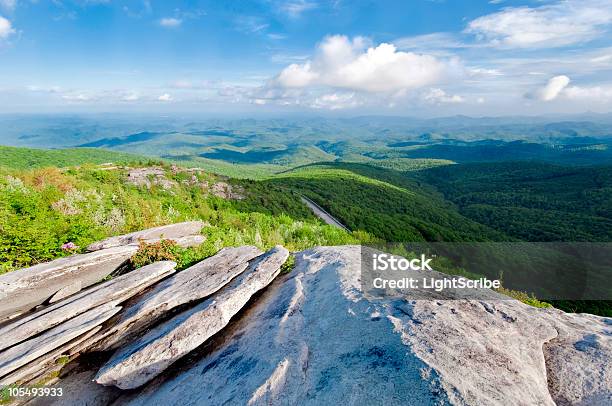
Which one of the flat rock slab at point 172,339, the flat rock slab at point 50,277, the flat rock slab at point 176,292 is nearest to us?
the flat rock slab at point 172,339

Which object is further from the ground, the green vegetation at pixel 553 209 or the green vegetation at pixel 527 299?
the green vegetation at pixel 527 299

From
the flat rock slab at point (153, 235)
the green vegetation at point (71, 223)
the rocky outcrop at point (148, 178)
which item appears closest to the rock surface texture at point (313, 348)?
the flat rock slab at point (153, 235)

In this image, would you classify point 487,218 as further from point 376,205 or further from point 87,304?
point 87,304

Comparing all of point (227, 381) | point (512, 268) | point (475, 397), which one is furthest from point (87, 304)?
point (512, 268)

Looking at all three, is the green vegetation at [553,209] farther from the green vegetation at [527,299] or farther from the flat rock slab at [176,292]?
the flat rock slab at [176,292]

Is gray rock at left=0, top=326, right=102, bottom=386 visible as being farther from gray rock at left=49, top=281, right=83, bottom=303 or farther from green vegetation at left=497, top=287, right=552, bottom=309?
green vegetation at left=497, top=287, right=552, bottom=309

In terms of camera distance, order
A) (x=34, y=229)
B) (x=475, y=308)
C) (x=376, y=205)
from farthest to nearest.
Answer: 1. (x=376, y=205)
2. (x=34, y=229)
3. (x=475, y=308)
